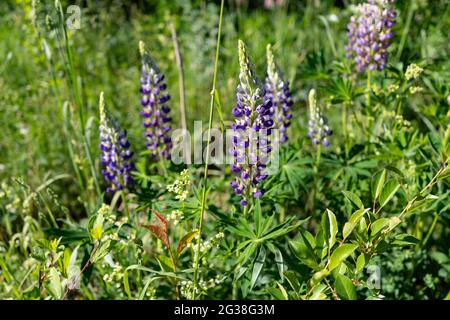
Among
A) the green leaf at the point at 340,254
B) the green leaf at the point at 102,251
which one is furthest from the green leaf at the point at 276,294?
the green leaf at the point at 102,251

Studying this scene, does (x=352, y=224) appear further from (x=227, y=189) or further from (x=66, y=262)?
(x=227, y=189)

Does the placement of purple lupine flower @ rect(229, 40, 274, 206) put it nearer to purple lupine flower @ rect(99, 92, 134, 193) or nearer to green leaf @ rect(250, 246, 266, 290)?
green leaf @ rect(250, 246, 266, 290)

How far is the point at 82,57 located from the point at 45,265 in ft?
8.72

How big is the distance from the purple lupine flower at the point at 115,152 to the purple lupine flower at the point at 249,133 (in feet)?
1.60

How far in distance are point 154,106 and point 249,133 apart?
26.6 inches

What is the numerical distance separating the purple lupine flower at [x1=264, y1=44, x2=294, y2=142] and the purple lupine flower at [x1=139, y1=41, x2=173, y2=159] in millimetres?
440

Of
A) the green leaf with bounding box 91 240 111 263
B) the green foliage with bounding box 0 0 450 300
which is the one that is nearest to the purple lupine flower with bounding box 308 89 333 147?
the green foliage with bounding box 0 0 450 300

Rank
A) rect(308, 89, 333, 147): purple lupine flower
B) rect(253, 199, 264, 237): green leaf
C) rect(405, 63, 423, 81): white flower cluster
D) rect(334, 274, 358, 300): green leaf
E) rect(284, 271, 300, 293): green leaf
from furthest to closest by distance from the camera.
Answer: rect(308, 89, 333, 147): purple lupine flower < rect(405, 63, 423, 81): white flower cluster < rect(253, 199, 264, 237): green leaf < rect(284, 271, 300, 293): green leaf < rect(334, 274, 358, 300): green leaf

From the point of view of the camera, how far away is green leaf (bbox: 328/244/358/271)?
1477 millimetres

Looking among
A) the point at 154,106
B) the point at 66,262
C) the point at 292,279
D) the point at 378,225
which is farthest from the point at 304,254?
the point at 154,106

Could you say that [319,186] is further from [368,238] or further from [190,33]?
[190,33]

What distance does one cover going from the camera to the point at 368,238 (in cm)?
156
